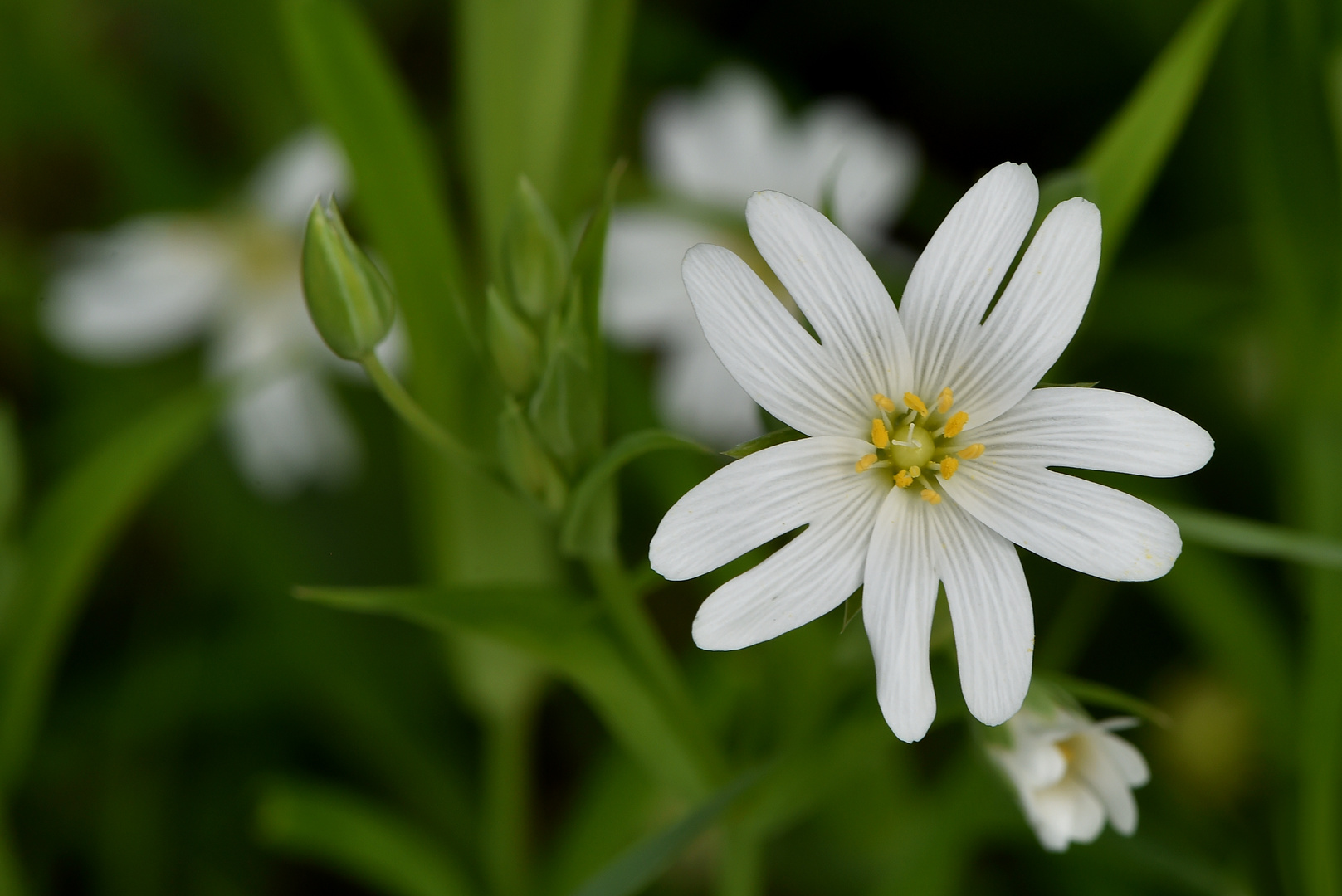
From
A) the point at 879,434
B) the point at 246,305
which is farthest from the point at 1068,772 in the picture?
the point at 246,305

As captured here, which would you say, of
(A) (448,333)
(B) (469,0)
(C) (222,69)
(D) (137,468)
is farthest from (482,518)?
(C) (222,69)

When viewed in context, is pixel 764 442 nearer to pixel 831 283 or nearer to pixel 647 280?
pixel 831 283

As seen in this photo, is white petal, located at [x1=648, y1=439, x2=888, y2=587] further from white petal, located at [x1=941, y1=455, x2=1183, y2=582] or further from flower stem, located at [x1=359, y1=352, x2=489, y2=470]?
flower stem, located at [x1=359, y1=352, x2=489, y2=470]

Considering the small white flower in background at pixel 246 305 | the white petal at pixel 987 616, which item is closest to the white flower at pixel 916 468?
the white petal at pixel 987 616

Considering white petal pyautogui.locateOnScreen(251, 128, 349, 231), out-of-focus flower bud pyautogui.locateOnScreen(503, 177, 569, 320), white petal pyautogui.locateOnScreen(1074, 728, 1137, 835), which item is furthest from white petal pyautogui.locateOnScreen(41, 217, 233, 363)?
white petal pyautogui.locateOnScreen(1074, 728, 1137, 835)

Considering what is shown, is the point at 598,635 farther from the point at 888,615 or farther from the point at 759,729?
the point at 888,615

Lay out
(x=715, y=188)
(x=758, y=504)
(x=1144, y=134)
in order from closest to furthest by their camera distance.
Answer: (x=758, y=504)
(x=1144, y=134)
(x=715, y=188)

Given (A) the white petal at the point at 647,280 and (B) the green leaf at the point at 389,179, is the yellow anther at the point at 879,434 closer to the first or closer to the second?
(B) the green leaf at the point at 389,179
